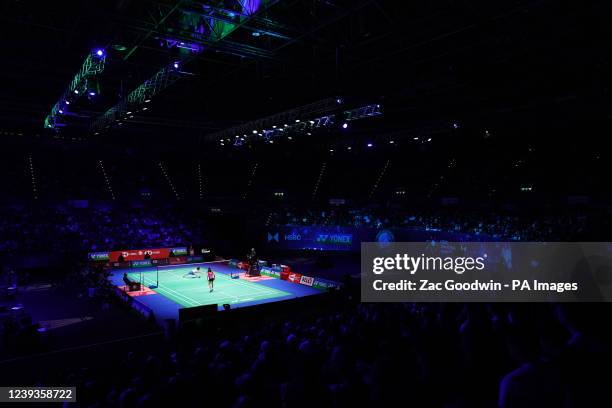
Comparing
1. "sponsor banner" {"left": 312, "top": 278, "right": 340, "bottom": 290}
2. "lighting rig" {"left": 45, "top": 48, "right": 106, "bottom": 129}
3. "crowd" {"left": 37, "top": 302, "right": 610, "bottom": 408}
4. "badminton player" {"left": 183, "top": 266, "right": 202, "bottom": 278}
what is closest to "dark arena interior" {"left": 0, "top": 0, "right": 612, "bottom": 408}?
"crowd" {"left": 37, "top": 302, "right": 610, "bottom": 408}

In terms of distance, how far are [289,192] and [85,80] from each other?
2907 cm

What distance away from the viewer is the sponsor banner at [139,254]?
30.6 m

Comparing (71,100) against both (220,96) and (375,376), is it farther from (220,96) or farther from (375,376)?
(375,376)

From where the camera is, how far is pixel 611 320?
10.4 feet

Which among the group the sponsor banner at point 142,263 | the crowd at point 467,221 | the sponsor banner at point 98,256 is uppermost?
the crowd at point 467,221

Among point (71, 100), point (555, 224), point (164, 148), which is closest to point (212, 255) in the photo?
point (164, 148)

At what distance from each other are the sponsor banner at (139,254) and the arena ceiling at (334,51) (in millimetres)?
12876

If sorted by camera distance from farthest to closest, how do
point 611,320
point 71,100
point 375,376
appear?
point 71,100 < point 375,376 < point 611,320

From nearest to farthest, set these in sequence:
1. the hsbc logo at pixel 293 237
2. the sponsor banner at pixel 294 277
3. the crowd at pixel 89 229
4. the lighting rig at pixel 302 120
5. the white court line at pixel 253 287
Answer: the lighting rig at pixel 302 120
the white court line at pixel 253 287
the sponsor banner at pixel 294 277
the crowd at pixel 89 229
the hsbc logo at pixel 293 237

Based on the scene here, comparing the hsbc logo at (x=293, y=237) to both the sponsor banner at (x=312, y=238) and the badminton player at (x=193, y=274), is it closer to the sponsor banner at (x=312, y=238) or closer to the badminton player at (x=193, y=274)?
the sponsor banner at (x=312, y=238)

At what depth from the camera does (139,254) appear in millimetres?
31953

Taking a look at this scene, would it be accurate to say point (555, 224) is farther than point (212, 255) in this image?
No

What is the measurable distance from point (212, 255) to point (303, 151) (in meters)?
12.1

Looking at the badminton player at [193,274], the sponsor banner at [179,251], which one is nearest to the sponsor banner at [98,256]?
the sponsor banner at [179,251]
